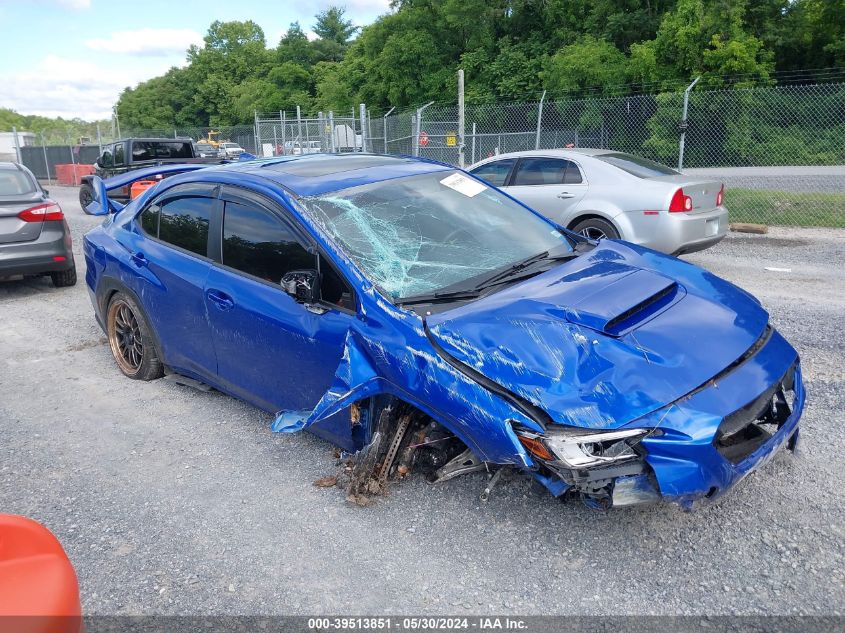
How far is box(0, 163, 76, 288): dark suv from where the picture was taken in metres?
7.74

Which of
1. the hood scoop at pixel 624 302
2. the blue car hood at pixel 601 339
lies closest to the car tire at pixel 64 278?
the blue car hood at pixel 601 339

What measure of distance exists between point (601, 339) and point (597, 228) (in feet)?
18.3

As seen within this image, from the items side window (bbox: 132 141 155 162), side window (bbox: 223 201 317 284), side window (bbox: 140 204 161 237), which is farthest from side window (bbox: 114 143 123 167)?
side window (bbox: 223 201 317 284)

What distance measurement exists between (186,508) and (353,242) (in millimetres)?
1599

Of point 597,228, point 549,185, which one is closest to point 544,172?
point 549,185

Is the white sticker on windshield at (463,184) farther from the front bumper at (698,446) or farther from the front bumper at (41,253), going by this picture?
the front bumper at (41,253)

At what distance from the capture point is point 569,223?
8.30 metres

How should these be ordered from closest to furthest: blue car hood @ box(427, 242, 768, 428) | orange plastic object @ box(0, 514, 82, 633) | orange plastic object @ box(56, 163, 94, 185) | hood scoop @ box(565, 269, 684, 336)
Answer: orange plastic object @ box(0, 514, 82, 633), blue car hood @ box(427, 242, 768, 428), hood scoop @ box(565, 269, 684, 336), orange plastic object @ box(56, 163, 94, 185)

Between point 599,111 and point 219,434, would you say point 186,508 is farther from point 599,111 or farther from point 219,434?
point 599,111

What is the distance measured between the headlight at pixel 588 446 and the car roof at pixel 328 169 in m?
1.97

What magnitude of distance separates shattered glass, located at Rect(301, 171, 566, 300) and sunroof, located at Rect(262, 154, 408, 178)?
0.33 m

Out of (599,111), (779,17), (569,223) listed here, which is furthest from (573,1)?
(569,223)

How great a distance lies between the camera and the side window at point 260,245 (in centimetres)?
362

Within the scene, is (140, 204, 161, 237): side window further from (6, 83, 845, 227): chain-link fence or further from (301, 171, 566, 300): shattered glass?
(6, 83, 845, 227): chain-link fence
